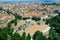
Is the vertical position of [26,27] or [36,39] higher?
[36,39]

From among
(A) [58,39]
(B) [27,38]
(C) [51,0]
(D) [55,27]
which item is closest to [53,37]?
(A) [58,39]

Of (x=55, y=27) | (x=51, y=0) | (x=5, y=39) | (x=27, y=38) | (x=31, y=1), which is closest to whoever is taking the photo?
(x=5, y=39)

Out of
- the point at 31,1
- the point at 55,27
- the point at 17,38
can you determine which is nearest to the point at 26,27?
the point at 55,27

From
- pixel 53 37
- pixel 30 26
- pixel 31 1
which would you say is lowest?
pixel 31 1

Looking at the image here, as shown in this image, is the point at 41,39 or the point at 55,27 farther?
the point at 55,27

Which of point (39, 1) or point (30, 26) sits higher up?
point (30, 26)

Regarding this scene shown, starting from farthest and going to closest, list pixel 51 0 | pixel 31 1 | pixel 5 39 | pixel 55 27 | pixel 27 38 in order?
pixel 31 1 < pixel 51 0 < pixel 55 27 < pixel 27 38 < pixel 5 39

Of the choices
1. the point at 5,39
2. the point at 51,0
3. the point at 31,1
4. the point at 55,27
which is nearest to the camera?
the point at 5,39

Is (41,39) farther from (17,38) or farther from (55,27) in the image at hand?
(55,27)

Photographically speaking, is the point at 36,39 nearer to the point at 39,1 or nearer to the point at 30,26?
the point at 30,26
